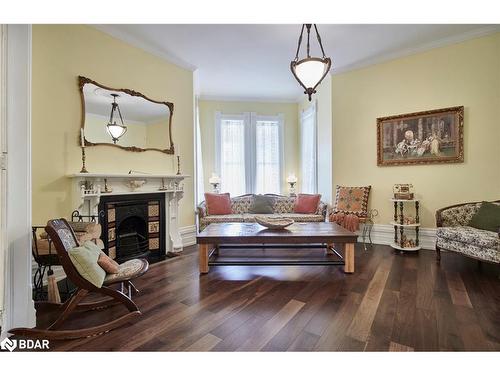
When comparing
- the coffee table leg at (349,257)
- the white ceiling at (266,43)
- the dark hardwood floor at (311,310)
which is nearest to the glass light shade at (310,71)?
the white ceiling at (266,43)

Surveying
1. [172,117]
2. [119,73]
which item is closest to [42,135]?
[119,73]

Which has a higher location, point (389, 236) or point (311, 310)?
point (389, 236)

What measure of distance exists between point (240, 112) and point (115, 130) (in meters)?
3.23

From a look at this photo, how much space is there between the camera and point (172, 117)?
13.5ft

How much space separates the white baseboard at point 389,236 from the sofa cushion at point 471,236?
2.08 ft

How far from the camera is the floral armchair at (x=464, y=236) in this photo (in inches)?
106

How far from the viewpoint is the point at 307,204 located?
493 cm

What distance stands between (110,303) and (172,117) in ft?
9.63

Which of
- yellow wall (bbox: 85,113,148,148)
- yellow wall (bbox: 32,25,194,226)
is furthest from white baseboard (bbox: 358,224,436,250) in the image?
yellow wall (bbox: 85,113,148,148)

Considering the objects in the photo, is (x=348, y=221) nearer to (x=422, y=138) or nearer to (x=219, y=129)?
(x=422, y=138)

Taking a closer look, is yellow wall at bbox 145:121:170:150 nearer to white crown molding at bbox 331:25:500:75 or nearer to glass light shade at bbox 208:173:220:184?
glass light shade at bbox 208:173:220:184

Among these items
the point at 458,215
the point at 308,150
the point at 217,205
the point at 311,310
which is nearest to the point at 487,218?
the point at 458,215

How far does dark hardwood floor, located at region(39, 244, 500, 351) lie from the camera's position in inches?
64.2

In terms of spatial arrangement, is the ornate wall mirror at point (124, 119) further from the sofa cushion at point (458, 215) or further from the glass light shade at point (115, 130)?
the sofa cushion at point (458, 215)
